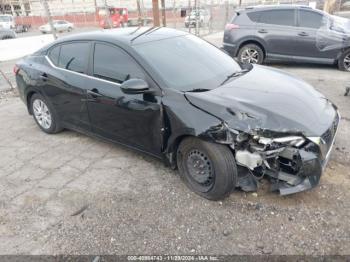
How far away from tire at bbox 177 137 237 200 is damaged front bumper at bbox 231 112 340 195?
0.13 metres

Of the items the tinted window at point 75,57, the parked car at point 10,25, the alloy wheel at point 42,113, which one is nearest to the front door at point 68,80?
the tinted window at point 75,57

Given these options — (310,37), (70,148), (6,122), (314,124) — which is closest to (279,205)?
(314,124)

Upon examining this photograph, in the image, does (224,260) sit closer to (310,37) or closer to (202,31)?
(310,37)

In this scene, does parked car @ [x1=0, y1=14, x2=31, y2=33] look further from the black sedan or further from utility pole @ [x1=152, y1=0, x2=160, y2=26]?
the black sedan

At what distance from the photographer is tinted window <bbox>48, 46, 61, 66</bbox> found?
14.3 feet

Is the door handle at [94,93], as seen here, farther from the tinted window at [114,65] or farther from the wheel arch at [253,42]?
the wheel arch at [253,42]

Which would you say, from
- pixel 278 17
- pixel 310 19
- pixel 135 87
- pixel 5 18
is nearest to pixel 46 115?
pixel 135 87

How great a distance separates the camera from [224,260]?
244cm

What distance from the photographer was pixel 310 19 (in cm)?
797

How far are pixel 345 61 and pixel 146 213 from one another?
23.7ft

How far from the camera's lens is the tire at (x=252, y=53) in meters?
8.45

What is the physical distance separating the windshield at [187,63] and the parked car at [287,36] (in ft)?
15.7

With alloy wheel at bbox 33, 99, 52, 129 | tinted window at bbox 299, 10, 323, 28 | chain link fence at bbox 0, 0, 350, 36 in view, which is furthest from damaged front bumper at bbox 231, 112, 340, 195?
chain link fence at bbox 0, 0, 350, 36

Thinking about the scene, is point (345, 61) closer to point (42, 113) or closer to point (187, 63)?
point (187, 63)
